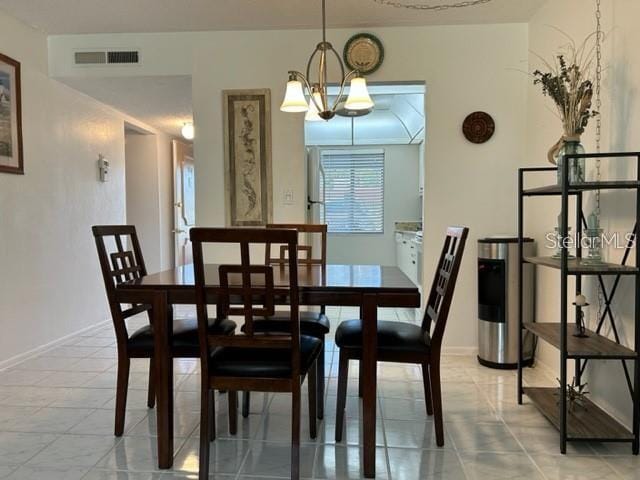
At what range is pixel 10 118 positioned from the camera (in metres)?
3.24

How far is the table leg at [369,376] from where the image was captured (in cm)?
186

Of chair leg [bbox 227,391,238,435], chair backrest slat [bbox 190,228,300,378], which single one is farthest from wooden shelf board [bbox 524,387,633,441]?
chair leg [bbox 227,391,238,435]

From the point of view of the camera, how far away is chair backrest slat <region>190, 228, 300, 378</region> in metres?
1.65

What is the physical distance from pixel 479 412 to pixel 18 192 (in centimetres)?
338

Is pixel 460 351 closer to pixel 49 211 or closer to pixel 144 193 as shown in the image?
pixel 49 211

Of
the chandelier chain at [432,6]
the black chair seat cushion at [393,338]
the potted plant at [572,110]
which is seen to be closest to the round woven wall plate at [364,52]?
the chandelier chain at [432,6]

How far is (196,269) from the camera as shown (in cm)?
169

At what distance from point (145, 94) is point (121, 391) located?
2.79 metres

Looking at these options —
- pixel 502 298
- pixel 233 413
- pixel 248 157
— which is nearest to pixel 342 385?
pixel 233 413

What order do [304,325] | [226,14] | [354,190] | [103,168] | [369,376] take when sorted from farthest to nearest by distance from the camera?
[354,190] < [103,168] < [226,14] < [304,325] < [369,376]

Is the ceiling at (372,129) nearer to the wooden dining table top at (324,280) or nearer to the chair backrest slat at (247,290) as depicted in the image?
the wooden dining table top at (324,280)

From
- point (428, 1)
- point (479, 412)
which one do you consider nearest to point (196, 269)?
point (479, 412)

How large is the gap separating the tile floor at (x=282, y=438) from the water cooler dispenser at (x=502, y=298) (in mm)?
189

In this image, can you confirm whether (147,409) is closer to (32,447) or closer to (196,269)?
(32,447)
